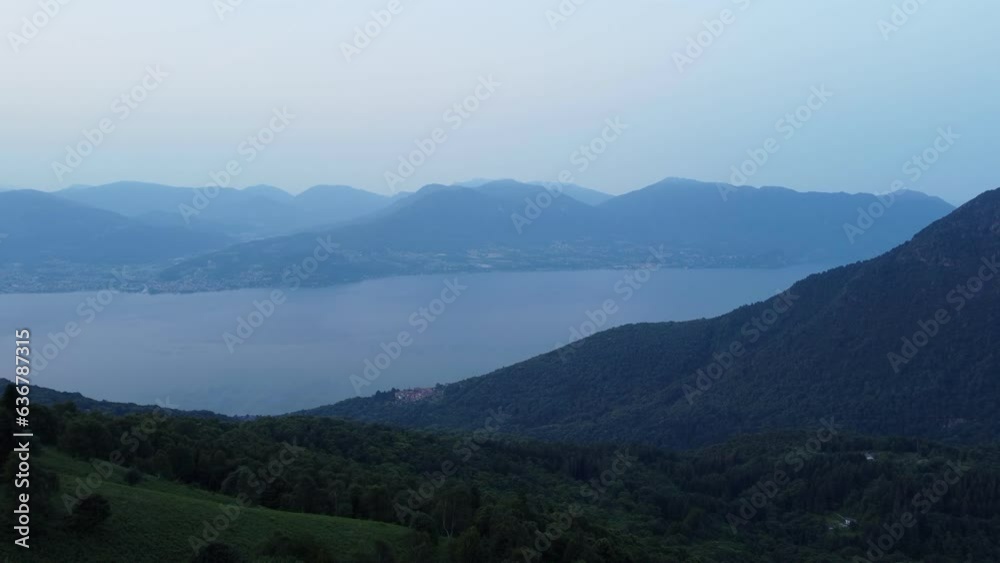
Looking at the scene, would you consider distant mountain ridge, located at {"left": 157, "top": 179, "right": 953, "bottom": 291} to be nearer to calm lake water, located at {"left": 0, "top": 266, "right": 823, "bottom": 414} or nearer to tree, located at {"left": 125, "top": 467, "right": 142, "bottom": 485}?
calm lake water, located at {"left": 0, "top": 266, "right": 823, "bottom": 414}

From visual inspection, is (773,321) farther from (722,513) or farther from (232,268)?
(232,268)

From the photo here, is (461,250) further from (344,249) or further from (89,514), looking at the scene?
(89,514)

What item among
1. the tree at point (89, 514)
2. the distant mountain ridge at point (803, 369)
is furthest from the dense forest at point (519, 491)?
the distant mountain ridge at point (803, 369)

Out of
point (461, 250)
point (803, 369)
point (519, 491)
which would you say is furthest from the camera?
point (461, 250)

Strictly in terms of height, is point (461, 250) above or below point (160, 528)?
above

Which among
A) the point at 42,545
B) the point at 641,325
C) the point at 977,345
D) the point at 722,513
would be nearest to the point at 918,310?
the point at 977,345

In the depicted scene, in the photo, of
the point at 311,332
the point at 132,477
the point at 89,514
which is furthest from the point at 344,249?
the point at 89,514

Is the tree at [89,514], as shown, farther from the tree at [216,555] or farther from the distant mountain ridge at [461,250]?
the distant mountain ridge at [461,250]
